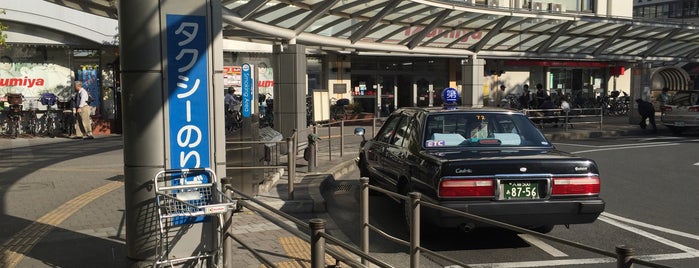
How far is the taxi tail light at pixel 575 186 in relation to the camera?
5.62 meters

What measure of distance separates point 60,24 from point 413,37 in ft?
33.9

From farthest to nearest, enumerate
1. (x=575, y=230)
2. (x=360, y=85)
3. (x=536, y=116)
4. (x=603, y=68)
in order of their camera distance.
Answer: (x=603, y=68) < (x=360, y=85) < (x=536, y=116) < (x=575, y=230)

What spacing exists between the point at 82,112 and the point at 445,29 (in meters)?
11.1

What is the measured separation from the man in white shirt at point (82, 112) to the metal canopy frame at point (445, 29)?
513 cm

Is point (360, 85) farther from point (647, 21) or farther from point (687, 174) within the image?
point (687, 174)

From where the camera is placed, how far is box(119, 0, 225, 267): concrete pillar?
4.38 meters

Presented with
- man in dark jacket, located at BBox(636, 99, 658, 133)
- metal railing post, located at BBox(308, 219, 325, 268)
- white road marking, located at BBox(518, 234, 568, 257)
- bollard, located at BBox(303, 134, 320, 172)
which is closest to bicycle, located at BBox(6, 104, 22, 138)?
bollard, located at BBox(303, 134, 320, 172)

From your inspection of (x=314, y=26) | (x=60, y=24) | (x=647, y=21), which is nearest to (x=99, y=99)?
(x=60, y=24)

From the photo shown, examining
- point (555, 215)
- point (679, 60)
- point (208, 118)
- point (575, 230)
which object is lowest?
point (575, 230)

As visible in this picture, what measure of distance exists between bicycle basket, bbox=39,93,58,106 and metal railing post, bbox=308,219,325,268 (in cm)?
1691

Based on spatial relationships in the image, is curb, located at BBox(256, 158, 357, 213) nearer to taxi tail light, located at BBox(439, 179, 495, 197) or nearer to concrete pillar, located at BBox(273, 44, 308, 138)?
taxi tail light, located at BBox(439, 179, 495, 197)

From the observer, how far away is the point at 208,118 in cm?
466

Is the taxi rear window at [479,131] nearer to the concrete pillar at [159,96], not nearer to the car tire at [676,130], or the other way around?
the concrete pillar at [159,96]

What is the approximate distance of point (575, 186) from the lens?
5.66 meters
